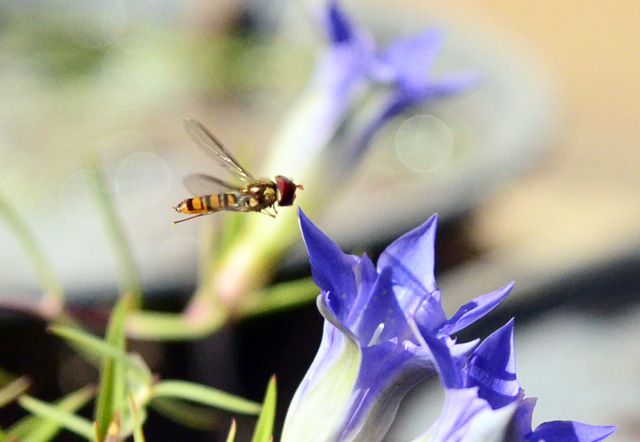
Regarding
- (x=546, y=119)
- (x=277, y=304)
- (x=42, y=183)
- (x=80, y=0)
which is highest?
(x=80, y=0)

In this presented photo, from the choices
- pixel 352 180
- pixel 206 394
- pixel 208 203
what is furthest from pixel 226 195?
pixel 352 180

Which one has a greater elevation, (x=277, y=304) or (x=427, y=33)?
(x=427, y=33)

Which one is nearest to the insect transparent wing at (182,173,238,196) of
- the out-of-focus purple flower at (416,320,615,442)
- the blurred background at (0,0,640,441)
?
the out-of-focus purple flower at (416,320,615,442)

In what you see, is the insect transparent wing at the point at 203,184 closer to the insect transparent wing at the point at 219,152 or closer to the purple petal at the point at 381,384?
the insect transparent wing at the point at 219,152

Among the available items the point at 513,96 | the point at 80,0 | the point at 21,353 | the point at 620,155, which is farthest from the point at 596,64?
the point at 21,353

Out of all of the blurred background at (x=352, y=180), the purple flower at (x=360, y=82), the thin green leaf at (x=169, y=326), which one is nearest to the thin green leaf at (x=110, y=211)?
the thin green leaf at (x=169, y=326)

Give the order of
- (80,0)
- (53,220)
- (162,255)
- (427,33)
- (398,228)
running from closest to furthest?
(427,33) → (162,255) → (398,228) → (53,220) → (80,0)

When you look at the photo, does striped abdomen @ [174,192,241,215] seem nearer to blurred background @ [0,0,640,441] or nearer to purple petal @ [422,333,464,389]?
purple petal @ [422,333,464,389]

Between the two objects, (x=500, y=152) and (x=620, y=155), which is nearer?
(x=500, y=152)

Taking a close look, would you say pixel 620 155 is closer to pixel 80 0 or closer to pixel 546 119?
pixel 546 119
